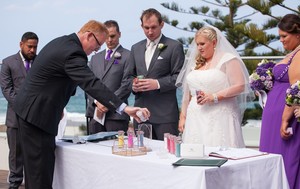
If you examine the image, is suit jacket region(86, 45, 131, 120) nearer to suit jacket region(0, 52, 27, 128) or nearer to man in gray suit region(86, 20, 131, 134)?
man in gray suit region(86, 20, 131, 134)

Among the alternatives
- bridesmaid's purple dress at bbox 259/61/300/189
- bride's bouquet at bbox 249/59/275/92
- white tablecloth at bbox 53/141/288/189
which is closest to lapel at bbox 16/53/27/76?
white tablecloth at bbox 53/141/288/189

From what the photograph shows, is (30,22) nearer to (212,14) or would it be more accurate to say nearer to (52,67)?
(212,14)

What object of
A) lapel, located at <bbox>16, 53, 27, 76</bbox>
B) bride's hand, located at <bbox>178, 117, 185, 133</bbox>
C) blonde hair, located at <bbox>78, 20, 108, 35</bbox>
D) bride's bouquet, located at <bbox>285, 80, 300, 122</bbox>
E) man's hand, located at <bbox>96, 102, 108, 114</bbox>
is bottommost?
bride's hand, located at <bbox>178, 117, 185, 133</bbox>

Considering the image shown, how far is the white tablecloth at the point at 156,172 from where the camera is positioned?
2812 mm

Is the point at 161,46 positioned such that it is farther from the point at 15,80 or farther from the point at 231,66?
the point at 15,80

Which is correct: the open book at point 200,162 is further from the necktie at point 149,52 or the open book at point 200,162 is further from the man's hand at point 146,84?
the necktie at point 149,52

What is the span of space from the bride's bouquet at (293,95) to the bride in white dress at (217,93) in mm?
426

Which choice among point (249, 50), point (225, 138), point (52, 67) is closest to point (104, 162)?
point (52, 67)

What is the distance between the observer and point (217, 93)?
387cm

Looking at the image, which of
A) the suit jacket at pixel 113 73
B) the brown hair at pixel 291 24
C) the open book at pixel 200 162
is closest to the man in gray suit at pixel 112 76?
the suit jacket at pixel 113 73

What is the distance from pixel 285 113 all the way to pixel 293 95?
208mm

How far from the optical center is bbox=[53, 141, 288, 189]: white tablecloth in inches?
111

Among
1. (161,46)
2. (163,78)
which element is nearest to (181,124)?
(163,78)

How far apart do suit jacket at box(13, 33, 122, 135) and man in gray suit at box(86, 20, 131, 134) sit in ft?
3.32
